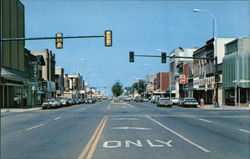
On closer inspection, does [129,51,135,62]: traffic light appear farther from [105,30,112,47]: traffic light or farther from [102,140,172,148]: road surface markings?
[102,140,172,148]: road surface markings

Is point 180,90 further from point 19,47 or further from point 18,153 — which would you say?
point 18,153

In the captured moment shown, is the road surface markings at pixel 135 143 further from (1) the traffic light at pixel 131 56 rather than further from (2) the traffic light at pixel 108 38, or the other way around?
(1) the traffic light at pixel 131 56

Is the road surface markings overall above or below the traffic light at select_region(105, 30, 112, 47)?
below

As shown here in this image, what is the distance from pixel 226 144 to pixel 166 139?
7.54 feet

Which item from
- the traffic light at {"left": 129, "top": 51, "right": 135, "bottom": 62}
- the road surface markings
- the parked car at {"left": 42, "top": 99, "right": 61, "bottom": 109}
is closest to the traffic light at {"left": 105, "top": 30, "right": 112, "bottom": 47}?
the traffic light at {"left": 129, "top": 51, "right": 135, "bottom": 62}

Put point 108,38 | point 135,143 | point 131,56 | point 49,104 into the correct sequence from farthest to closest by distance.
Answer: point 49,104
point 131,56
point 108,38
point 135,143

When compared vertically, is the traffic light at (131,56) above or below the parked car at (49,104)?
above

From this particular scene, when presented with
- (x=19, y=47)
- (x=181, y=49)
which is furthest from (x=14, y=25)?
(x=181, y=49)

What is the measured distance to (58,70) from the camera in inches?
4542

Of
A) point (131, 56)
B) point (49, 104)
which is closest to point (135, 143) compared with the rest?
point (131, 56)

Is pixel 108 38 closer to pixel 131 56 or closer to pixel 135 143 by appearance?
pixel 131 56

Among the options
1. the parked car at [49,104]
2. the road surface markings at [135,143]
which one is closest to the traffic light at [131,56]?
the parked car at [49,104]

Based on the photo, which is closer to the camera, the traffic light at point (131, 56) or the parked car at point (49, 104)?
the traffic light at point (131, 56)

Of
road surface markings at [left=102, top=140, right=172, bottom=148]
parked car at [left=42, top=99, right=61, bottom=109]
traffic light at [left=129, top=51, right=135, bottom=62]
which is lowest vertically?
parked car at [left=42, top=99, right=61, bottom=109]
